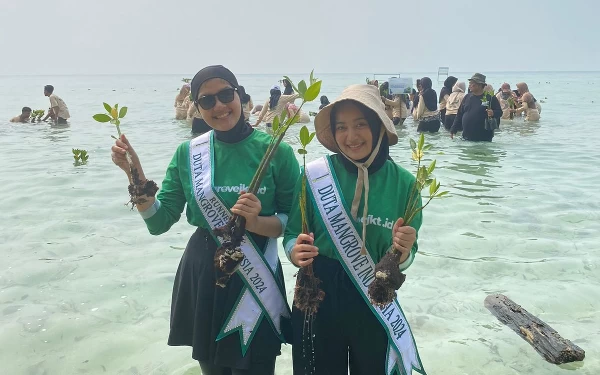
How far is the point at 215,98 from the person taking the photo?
7.61ft

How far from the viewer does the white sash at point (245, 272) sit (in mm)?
2338

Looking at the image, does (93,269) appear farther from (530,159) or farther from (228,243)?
(530,159)

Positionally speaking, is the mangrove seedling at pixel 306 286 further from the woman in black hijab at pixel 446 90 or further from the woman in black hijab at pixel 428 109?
the woman in black hijab at pixel 446 90

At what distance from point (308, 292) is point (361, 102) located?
2.70 ft

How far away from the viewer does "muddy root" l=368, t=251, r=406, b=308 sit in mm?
1924

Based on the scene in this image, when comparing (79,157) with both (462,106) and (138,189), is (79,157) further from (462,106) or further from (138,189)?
(138,189)

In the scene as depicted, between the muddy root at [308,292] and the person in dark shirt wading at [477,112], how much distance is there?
32.8ft

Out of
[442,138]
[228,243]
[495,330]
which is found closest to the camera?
[228,243]

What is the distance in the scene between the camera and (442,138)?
1357 centimetres

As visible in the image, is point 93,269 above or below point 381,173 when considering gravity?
below

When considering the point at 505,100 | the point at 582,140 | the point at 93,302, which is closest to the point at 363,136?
the point at 93,302

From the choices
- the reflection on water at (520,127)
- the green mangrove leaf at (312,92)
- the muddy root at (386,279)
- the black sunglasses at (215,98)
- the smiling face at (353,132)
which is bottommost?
the reflection on water at (520,127)

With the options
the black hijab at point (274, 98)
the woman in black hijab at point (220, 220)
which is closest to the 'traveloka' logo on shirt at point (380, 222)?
the woman in black hijab at point (220, 220)

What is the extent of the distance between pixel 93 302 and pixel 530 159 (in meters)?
9.16
